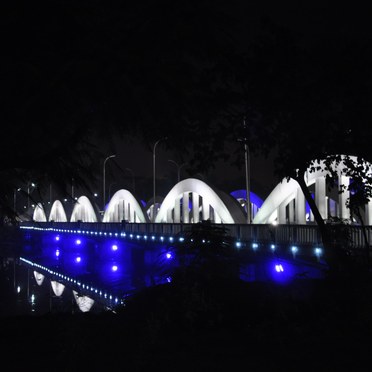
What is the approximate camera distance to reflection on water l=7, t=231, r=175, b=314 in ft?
87.2

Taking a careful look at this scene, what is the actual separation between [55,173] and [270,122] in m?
5.44

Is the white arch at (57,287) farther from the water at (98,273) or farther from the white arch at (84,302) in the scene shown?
the white arch at (84,302)

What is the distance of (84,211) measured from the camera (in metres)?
82.2

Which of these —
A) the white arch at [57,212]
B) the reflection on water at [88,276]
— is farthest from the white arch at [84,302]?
the white arch at [57,212]

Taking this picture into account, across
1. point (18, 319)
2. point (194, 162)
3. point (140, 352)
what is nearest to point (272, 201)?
point (194, 162)

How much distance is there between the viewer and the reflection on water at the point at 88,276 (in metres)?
26.6

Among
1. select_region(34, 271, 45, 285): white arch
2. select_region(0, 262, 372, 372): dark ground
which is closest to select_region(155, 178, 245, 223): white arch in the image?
select_region(34, 271, 45, 285): white arch

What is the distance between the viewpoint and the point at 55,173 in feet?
31.5

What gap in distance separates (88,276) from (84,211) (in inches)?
1772

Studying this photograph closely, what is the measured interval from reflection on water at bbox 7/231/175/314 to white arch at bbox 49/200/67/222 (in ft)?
87.3

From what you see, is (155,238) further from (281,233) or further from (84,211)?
(84,211)

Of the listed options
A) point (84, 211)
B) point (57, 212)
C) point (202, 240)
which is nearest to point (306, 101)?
point (202, 240)

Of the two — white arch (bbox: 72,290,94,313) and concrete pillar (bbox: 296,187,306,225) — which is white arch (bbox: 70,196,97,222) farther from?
concrete pillar (bbox: 296,187,306,225)

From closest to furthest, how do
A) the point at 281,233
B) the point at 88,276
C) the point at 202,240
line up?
the point at 202,240
the point at 281,233
the point at 88,276
